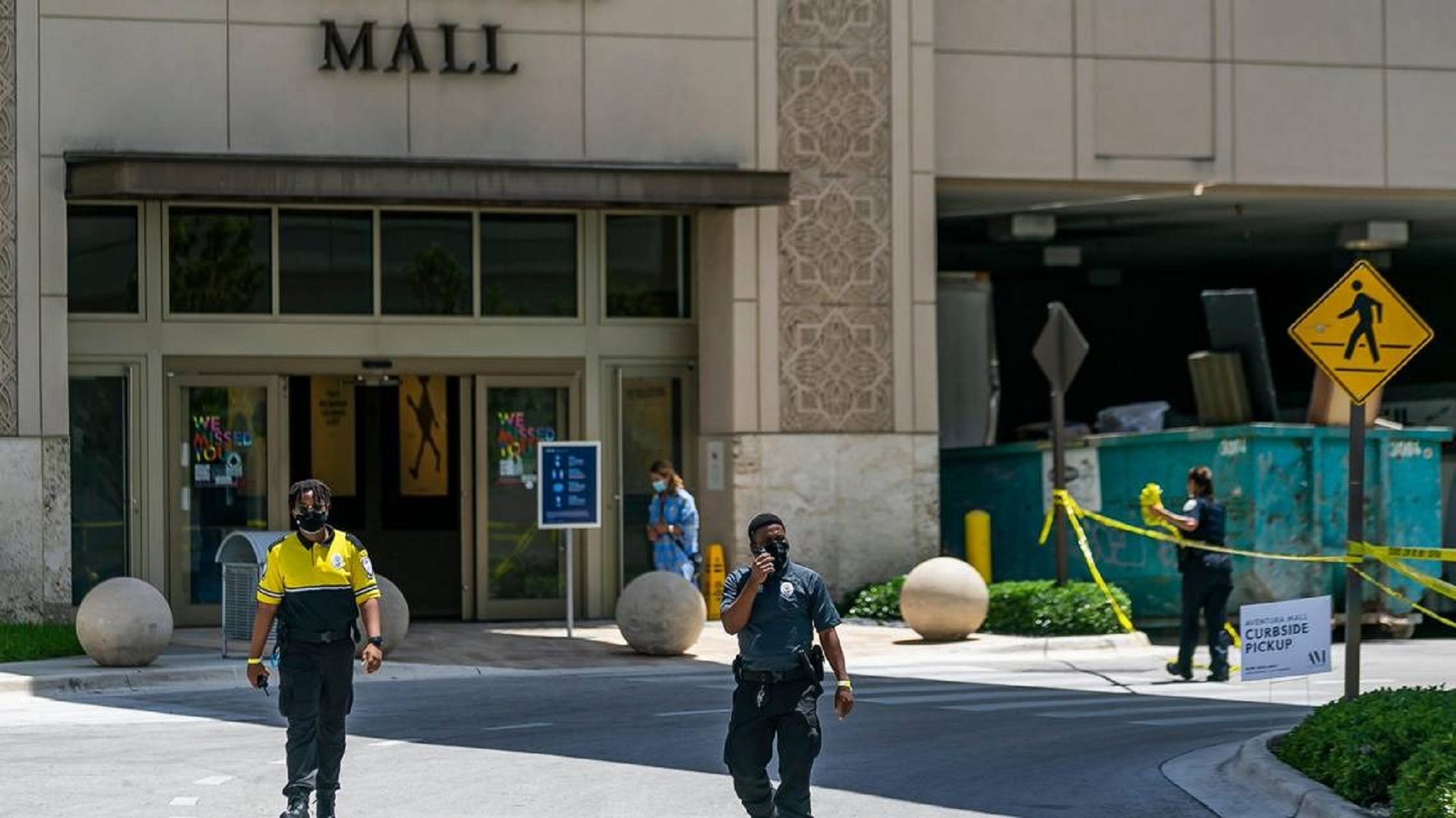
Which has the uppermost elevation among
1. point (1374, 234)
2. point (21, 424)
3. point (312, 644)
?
point (1374, 234)

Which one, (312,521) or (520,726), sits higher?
(312,521)

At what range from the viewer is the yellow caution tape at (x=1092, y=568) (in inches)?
924

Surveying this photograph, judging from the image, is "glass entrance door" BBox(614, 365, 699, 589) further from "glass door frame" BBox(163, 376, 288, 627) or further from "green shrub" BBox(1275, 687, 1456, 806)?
"green shrub" BBox(1275, 687, 1456, 806)

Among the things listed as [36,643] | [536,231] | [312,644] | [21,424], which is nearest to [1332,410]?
[536,231]

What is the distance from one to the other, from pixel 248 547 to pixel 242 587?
482 mm

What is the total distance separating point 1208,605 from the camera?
2005cm

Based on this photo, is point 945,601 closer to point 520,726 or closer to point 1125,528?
point 1125,528

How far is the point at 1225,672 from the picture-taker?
20.1 metres

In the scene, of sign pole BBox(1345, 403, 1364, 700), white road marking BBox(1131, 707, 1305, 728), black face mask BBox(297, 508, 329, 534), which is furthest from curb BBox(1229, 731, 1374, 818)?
black face mask BBox(297, 508, 329, 534)

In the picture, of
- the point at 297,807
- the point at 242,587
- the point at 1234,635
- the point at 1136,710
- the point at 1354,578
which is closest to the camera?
the point at 297,807

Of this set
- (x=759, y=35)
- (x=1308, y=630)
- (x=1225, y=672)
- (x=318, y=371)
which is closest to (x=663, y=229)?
(x=759, y=35)

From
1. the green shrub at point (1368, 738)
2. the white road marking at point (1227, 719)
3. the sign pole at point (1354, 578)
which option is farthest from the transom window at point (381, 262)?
the green shrub at point (1368, 738)

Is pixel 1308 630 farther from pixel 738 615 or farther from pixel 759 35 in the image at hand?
pixel 759 35

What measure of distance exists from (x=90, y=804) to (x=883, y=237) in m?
14.9
